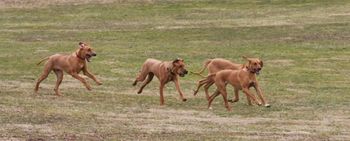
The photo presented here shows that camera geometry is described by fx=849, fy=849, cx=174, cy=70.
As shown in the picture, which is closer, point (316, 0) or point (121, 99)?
point (121, 99)

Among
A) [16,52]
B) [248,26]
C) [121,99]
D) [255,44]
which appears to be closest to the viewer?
[121,99]

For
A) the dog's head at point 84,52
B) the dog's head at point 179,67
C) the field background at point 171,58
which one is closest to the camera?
the field background at point 171,58

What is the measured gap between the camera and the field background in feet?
50.5

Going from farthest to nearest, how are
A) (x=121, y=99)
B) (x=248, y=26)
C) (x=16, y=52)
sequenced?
(x=248, y=26) → (x=16, y=52) → (x=121, y=99)

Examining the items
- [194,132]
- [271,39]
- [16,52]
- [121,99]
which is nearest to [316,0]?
[271,39]

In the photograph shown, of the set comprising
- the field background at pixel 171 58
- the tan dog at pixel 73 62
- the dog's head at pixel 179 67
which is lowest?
the field background at pixel 171 58

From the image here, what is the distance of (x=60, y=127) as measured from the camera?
14.9m

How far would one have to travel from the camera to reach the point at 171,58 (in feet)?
97.7

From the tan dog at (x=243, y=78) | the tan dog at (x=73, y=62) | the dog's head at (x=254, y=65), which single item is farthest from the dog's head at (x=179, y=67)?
the tan dog at (x=73, y=62)

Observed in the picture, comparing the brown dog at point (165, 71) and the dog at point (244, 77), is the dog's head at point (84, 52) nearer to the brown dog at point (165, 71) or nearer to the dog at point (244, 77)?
the brown dog at point (165, 71)

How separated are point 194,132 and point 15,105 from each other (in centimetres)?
458

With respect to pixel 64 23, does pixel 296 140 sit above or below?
above

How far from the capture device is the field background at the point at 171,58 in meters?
15.4

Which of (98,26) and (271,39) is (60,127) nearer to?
(271,39)
